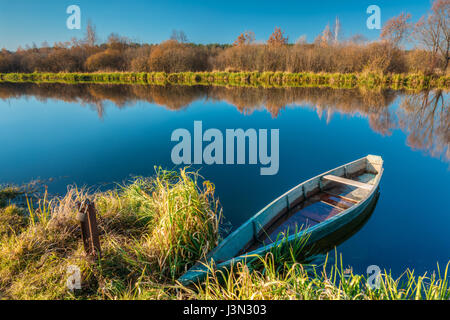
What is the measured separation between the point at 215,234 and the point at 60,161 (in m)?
6.47

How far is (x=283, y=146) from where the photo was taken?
927 cm

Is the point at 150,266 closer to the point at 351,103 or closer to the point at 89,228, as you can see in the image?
the point at 89,228

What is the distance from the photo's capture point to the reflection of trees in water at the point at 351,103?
412 inches

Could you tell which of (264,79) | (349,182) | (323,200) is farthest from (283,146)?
(264,79)

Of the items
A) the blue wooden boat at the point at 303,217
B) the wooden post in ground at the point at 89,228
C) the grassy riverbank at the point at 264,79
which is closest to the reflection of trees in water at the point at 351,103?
the grassy riverbank at the point at 264,79

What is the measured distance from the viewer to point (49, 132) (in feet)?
36.9

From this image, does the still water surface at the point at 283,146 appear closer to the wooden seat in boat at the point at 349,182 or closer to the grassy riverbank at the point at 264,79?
the wooden seat in boat at the point at 349,182

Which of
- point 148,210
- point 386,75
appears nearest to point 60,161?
point 148,210

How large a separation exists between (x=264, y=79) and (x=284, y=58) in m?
3.60

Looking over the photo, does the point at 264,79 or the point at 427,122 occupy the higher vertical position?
the point at 264,79

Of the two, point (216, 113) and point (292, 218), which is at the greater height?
point (216, 113)

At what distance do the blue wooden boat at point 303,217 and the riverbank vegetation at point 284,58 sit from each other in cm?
2186

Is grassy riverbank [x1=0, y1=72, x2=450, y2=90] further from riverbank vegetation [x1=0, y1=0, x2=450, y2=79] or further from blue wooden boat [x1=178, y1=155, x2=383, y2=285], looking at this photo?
blue wooden boat [x1=178, y1=155, x2=383, y2=285]
